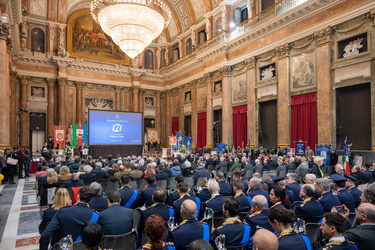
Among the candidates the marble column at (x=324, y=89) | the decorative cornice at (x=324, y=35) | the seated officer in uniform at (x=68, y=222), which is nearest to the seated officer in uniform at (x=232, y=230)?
the seated officer in uniform at (x=68, y=222)

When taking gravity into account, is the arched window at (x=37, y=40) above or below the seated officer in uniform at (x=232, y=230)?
above

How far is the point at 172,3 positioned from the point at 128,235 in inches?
940

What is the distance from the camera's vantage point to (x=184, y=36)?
929 inches

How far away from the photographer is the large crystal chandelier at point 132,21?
11094 mm

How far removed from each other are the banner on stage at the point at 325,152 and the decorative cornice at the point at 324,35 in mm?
4787

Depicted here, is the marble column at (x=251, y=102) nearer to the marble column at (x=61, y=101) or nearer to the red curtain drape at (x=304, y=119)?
the red curtain drape at (x=304, y=119)

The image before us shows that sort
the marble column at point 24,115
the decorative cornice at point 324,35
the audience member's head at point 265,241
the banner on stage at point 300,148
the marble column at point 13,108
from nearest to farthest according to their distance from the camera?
the audience member's head at point 265,241
the decorative cornice at point 324,35
the banner on stage at point 300,148
the marble column at point 13,108
the marble column at point 24,115

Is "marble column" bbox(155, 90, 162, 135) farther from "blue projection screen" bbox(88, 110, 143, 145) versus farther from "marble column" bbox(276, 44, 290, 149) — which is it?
"marble column" bbox(276, 44, 290, 149)

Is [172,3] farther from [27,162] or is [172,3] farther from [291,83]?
[27,162]

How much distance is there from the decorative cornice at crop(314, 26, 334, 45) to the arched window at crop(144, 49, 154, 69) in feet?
53.5

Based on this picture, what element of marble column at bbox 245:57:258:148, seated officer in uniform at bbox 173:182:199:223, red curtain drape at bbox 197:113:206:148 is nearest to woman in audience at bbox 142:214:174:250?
seated officer in uniform at bbox 173:182:199:223

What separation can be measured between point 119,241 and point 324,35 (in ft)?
42.3

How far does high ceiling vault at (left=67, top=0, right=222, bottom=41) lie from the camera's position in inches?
836

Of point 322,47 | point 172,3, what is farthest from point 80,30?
point 322,47
